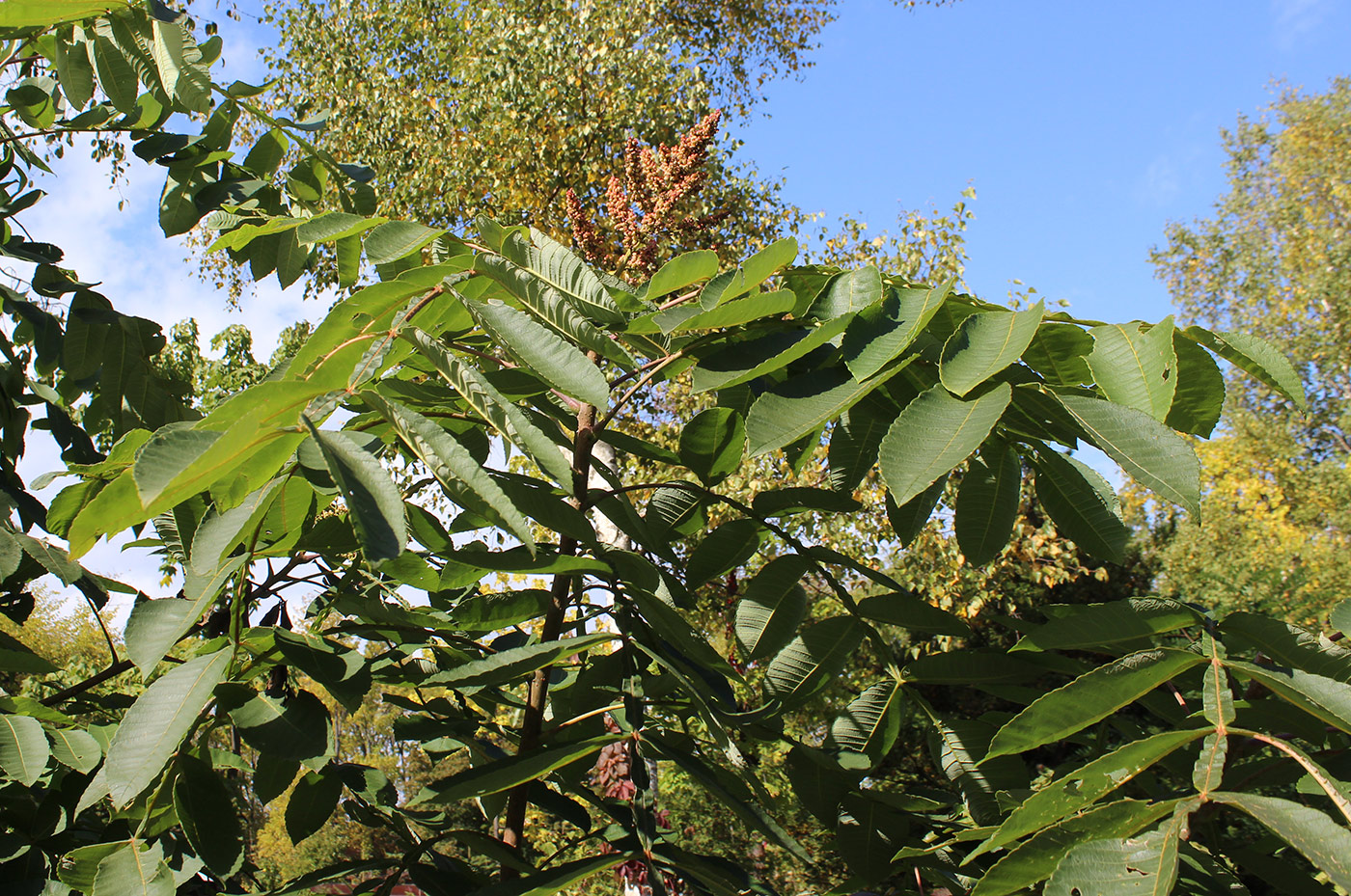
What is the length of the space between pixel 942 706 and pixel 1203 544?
11.5m

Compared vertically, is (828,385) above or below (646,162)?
below

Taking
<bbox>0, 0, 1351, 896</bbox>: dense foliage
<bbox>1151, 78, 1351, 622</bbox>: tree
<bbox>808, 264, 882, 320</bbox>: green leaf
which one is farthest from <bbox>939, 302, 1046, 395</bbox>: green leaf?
<bbox>1151, 78, 1351, 622</bbox>: tree

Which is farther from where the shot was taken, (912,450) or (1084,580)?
(1084,580)

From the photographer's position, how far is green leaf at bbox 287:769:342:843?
1275mm

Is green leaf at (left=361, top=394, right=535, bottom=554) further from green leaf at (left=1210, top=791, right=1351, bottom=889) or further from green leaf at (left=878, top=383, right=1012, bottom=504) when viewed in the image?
green leaf at (left=1210, top=791, right=1351, bottom=889)

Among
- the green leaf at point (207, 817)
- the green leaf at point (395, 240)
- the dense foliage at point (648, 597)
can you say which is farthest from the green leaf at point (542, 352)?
the green leaf at point (207, 817)

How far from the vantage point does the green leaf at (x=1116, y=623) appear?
0.79 m

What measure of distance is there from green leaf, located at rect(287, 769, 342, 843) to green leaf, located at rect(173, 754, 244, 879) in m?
0.16

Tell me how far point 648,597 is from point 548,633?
0.82 ft

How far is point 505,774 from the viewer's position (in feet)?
2.93

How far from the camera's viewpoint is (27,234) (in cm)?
214

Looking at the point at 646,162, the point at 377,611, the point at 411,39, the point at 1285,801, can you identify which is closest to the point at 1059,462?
the point at 1285,801

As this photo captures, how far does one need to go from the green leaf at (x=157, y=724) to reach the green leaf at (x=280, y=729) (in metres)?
0.11

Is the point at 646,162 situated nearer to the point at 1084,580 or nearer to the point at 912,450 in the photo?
the point at 912,450
